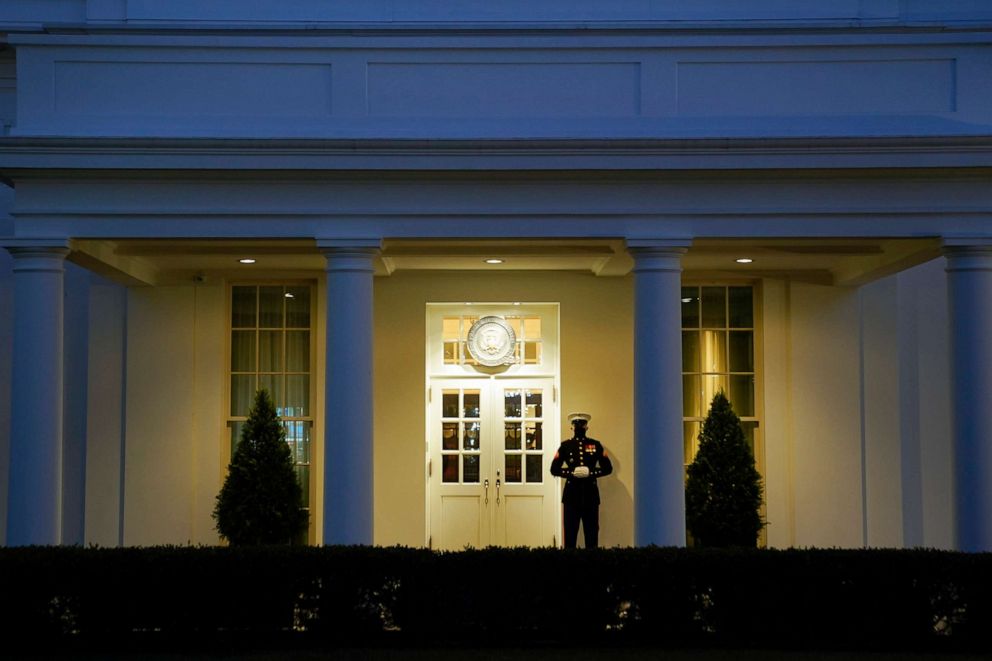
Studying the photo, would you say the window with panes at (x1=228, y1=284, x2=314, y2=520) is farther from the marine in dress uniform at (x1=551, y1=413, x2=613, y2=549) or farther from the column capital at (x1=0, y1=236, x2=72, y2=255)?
the column capital at (x1=0, y1=236, x2=72, y2=255)

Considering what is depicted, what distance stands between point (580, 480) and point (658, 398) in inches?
116

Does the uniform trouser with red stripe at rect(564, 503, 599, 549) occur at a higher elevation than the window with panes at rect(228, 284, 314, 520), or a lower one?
lower

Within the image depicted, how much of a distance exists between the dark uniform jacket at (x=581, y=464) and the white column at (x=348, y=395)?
327 cm

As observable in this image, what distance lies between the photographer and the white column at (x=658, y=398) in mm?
11133

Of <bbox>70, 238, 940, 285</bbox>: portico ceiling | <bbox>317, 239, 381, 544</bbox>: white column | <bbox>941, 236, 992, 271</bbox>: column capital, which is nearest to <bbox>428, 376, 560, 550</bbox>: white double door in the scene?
<bbox>70, 238, 940, 285</bbox>: portico ceiling

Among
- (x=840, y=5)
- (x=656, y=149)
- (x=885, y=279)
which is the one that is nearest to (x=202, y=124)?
(x=656, y=149)

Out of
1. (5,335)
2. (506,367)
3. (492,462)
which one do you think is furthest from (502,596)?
(5,335)

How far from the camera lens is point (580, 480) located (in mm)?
13836

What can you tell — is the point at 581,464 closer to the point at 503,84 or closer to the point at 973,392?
the point at 973,392

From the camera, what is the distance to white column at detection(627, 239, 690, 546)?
11133 millimetres

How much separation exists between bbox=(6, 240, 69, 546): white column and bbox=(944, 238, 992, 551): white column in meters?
8.99

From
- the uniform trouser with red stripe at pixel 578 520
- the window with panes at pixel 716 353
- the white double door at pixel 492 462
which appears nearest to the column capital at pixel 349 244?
the white double door at pixel 492 462

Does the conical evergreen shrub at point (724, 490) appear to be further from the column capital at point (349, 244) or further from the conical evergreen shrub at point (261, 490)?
the column capital at point (349, 244)

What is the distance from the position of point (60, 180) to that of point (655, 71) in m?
6.16
